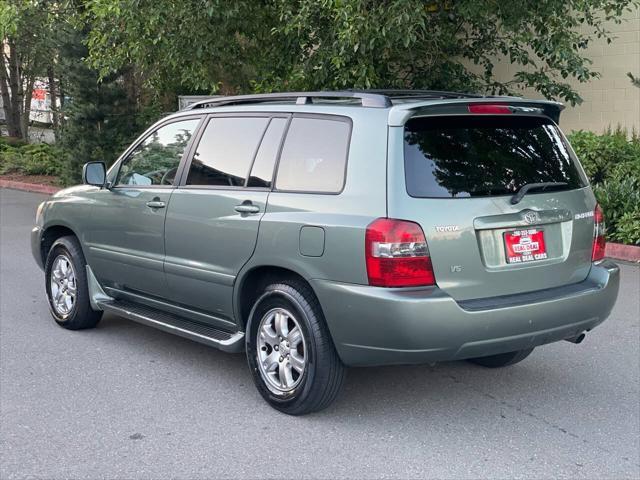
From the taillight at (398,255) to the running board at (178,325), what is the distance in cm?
122

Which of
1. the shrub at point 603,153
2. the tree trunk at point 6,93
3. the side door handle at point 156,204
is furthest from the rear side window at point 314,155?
the tree trunk at point 6,93

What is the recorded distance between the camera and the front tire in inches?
173

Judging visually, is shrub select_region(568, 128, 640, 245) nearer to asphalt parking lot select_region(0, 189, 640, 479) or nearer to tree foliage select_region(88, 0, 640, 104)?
tree foliage select_region(88, 0, 640, 104)

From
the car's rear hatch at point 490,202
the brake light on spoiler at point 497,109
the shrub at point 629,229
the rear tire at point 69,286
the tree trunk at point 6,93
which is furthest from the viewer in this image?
the tree trunk at point 6,93

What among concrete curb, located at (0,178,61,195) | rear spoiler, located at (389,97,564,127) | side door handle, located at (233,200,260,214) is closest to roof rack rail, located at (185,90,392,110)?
rear spoiler, located at (389,97,564,127)

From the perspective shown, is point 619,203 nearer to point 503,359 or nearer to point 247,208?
point 503,359

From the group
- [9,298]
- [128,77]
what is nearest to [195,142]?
[9,298]

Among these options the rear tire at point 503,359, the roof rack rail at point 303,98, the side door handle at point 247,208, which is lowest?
the rear tire at point 503,359

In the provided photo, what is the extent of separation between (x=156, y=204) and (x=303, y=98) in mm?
1297

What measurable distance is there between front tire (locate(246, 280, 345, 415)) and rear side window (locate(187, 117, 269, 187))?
821 mm

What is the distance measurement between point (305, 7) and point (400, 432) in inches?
257

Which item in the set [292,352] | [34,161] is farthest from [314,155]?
[34,161]

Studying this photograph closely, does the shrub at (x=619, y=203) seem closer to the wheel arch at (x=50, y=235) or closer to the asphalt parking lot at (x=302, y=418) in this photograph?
the asphalt parking lot at (x=302, y=418)

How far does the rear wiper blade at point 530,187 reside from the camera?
14.4 ft
